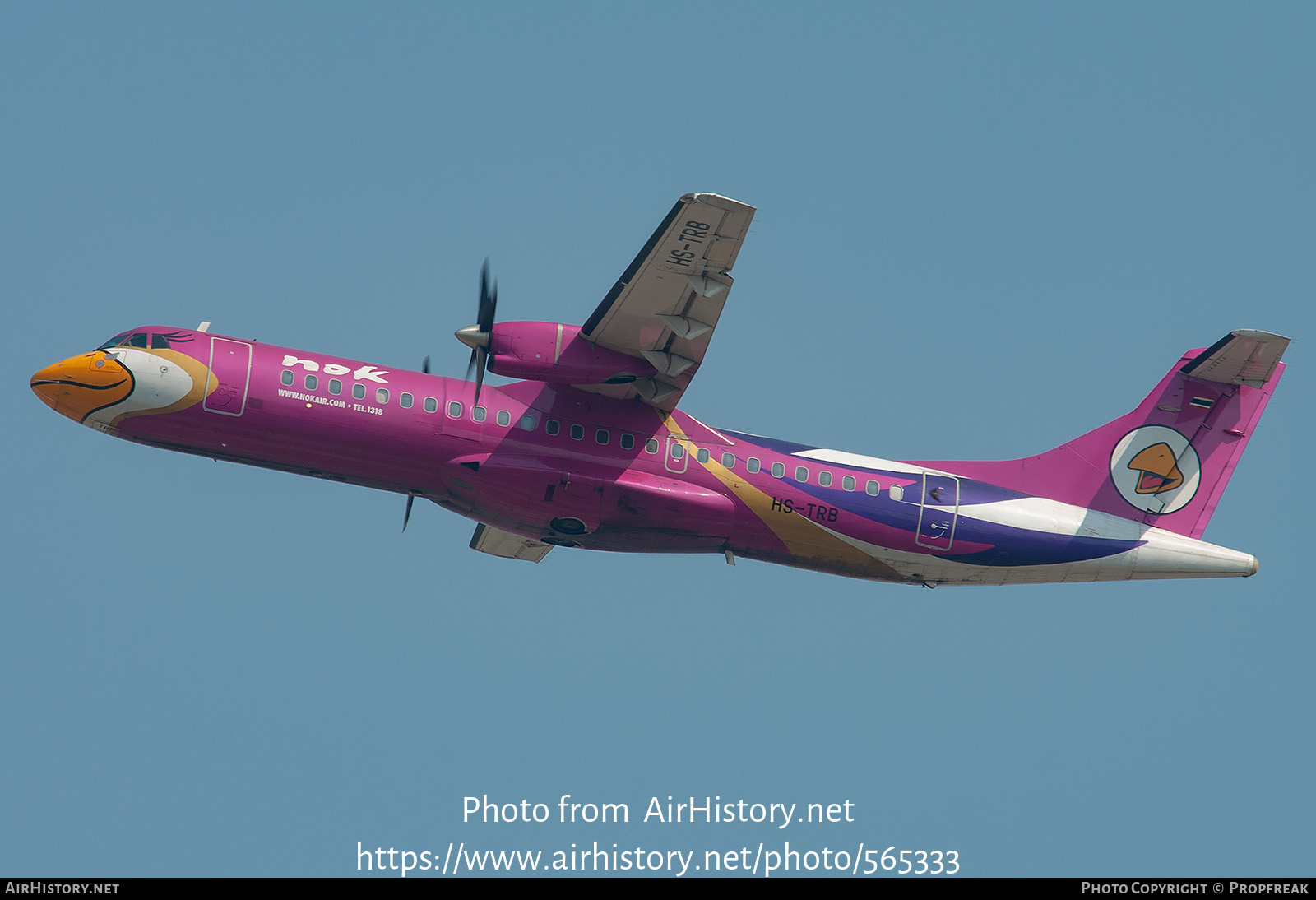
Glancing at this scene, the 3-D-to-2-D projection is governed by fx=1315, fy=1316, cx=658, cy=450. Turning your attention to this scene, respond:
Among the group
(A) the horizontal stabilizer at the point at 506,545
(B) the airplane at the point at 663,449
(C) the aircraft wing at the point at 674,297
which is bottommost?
(A) the horizontal stabilizer at the point at 506,545

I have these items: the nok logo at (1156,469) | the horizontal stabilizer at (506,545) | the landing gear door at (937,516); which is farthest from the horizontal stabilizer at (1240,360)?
the horizontal stabilizer at (506,545)

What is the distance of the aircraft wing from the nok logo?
896 centimetres

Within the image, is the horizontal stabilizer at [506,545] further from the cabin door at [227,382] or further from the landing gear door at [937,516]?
the landing gear door at [937,516]

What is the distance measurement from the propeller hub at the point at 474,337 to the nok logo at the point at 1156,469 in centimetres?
1245

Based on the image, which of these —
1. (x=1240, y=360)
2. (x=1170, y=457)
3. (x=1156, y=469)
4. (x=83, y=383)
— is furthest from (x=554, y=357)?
(x=1240, y=360)

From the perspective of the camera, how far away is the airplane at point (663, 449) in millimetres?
21641

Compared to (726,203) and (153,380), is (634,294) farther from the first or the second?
(153,380)

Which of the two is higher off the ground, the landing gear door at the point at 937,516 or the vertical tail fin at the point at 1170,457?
the vertical tail fin at the point at 1170,457

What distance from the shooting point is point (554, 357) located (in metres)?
21.8

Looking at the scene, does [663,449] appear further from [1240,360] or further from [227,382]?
[1240,360]

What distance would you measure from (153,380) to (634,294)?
26.3 ft

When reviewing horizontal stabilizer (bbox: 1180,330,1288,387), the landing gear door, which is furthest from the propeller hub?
horizontal stabilizer (bbox: 1180,330,1288,387)

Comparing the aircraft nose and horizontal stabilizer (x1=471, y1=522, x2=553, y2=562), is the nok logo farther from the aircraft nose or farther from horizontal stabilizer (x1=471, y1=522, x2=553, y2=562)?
the aircraft nose

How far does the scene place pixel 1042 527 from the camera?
24234 mm
